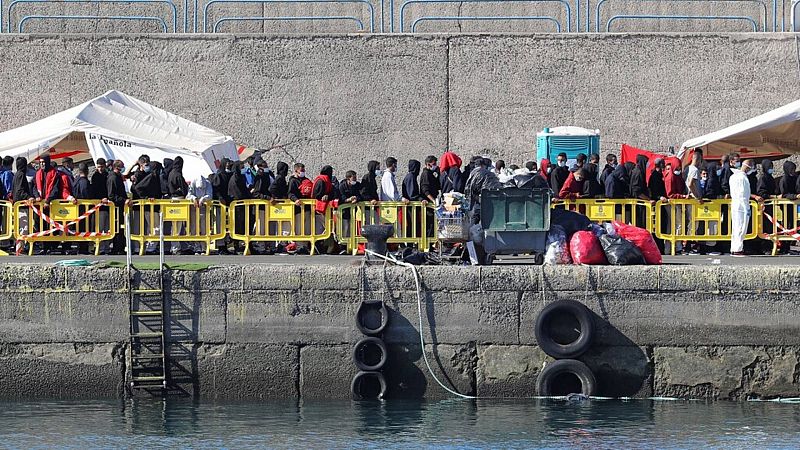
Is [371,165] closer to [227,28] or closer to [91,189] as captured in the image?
[91,189]

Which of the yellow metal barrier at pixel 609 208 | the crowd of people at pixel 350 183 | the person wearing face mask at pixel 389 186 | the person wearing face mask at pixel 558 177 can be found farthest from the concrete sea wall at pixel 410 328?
the person wearing face mask at pixel 389 186

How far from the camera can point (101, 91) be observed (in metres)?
27.3

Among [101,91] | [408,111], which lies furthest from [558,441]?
[101,91]

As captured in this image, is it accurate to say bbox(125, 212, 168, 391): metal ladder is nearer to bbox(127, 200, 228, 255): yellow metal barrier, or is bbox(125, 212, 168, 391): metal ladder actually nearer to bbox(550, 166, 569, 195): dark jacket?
bbox(127, 200, 228, 255): yellow metal barrier

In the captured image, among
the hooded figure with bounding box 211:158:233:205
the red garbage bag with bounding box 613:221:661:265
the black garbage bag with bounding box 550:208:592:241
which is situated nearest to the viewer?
the red garbage bag with bounding box 613:221:661:265

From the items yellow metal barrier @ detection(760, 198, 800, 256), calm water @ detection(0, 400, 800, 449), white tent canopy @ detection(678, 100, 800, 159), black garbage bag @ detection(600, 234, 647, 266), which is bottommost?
calm water @ detection(0, 400, 800, 449)

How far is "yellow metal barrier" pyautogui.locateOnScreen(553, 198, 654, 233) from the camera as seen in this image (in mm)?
20453

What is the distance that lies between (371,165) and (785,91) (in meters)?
9.36

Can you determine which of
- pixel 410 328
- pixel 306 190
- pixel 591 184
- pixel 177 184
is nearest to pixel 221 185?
pixel 177 184

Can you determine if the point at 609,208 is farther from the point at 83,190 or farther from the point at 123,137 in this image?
the point at 123,137

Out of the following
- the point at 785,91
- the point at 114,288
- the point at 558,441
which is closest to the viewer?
the point at 558,441

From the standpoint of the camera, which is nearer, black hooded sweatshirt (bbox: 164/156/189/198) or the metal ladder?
the metal ladder

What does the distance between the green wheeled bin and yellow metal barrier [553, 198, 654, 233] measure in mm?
4645

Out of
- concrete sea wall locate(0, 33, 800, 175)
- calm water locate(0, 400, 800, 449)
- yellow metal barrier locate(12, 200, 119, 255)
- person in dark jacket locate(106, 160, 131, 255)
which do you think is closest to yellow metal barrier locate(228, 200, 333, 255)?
person in dark jacket locate(106, 160, 131, 255)
